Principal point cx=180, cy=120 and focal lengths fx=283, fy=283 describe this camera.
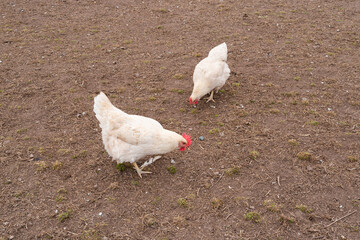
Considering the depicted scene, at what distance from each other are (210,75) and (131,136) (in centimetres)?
262

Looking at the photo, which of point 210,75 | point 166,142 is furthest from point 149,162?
point 210,75

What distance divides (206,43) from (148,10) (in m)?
3.50

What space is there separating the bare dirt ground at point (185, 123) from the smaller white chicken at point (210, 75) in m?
0.48

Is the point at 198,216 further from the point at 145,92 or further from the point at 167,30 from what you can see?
the point at 167,30

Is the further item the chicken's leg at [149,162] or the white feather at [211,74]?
the white feather at [211,74]

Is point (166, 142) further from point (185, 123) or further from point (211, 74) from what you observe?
point (211, 74)

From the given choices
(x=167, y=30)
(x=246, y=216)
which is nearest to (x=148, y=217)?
(x=246, y=216)

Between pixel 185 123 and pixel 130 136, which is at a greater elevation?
pixel 130 136

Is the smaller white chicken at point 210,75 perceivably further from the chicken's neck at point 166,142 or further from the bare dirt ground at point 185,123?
the chicken's neck at point 166,142

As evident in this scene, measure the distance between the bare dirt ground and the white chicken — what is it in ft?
1.90

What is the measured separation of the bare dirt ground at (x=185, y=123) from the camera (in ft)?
14.4

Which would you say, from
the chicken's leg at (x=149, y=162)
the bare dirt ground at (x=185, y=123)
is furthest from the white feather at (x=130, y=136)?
the bare dirt ground at (x=185, y=123)

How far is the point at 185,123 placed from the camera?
246 inches

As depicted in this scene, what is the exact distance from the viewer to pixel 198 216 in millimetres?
4422
